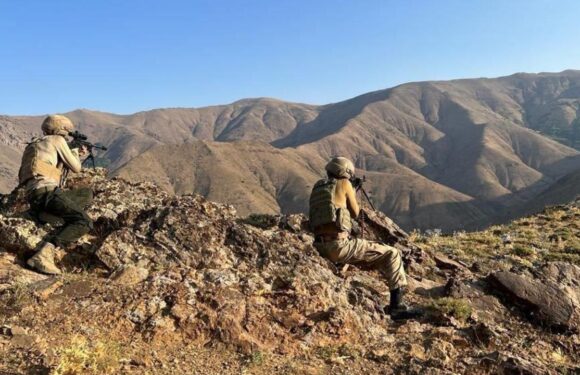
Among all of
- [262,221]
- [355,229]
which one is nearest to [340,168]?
[262,221]

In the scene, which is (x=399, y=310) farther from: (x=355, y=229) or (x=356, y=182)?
(x=355, y=229)

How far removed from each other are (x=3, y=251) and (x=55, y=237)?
0.91 m

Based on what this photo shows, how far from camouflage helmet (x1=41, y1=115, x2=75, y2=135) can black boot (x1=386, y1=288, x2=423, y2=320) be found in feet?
21.2

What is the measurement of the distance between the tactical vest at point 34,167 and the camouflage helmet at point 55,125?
0.23 m

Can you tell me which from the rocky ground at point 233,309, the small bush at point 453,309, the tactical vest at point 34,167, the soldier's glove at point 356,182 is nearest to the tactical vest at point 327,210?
the soldier's glove at point 356,182

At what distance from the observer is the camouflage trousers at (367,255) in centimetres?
832

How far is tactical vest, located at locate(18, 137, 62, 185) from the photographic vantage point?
830cm

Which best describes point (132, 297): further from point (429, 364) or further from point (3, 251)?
point (429, 364)

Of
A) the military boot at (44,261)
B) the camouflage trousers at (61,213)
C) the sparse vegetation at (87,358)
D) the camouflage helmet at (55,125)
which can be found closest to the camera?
the sparse vegetation at (87,358)

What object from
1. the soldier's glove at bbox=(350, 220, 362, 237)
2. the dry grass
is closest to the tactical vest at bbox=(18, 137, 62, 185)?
the soldier's glove at bbox=(350, 220, 362, 237)

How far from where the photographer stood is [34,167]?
27.2 feet

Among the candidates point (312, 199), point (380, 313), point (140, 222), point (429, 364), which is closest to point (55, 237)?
point (140, 222)

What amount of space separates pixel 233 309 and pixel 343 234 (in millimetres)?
2606

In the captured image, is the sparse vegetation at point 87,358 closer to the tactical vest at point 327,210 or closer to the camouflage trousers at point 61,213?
the camouflage trousers at point 61,213
